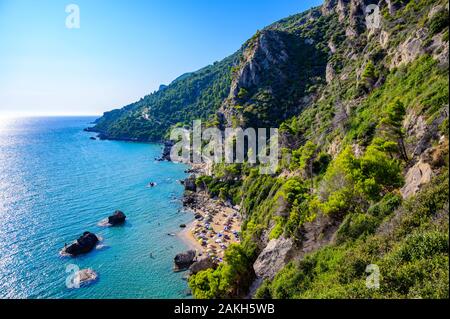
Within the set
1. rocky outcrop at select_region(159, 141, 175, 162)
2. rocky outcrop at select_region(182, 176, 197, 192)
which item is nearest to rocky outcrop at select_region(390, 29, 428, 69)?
rocky outcrop at select_region(182, 176, 197, 192)

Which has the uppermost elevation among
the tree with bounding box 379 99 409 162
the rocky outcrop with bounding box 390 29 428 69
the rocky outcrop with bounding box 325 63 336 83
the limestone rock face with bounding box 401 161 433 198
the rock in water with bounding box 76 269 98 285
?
the rocky outcrop with bounding box 325 63 336 83

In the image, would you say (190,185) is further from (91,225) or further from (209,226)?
(91,225)

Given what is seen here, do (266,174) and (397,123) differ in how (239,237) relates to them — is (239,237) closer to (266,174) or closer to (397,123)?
(266,174)

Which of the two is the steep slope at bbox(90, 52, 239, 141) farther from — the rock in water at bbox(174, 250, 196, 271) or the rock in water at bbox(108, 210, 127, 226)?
the rock in water at bbox(174, 250, 196, 271)

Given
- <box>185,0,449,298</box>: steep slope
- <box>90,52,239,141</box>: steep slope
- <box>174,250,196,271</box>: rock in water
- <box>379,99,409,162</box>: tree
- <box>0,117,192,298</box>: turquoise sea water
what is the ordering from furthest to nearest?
<box>90,52,239,141</box>: steep slope
<box>174,250,196,271</box>: rock in water
<box>0,117,192,298</box>: turquoise sea water
<box>379,99,409,162</box>: tree
<box>185,0,449,298</box>: steep slope

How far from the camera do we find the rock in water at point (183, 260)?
42.3 meters

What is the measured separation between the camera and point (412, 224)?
16438mm

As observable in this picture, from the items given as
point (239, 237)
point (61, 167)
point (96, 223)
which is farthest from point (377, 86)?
point (61, 167)

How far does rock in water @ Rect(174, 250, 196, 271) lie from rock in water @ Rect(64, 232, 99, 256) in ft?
58.7

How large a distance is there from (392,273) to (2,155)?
172 m

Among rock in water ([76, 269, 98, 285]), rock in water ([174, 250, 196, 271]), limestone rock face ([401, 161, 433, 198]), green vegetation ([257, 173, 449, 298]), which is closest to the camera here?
green vegetation ([257, 173, 449, 298])

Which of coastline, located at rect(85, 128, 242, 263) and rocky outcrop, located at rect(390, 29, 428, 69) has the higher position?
rocky outcrop, located at rect(390, 29, 428, 69)

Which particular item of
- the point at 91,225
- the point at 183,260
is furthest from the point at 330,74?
the point at 91,225

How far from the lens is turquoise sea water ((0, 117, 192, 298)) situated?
128 ft
